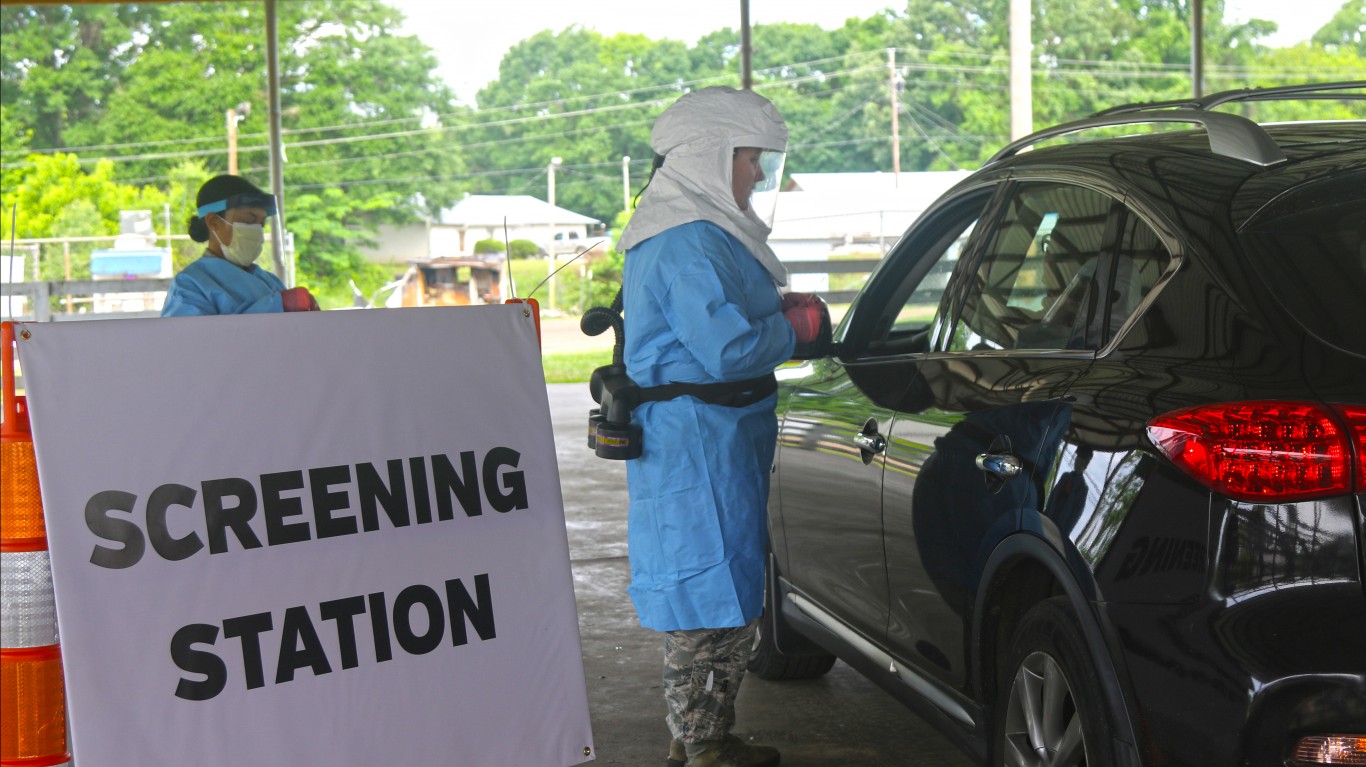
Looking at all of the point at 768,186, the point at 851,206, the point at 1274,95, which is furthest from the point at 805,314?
the point at 851,206

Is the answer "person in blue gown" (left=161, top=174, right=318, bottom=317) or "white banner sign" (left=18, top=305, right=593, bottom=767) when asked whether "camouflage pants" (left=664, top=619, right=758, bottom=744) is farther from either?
"person in blue gown" (left=161, top=174, right=318, bottom=317)

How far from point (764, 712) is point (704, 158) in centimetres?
183

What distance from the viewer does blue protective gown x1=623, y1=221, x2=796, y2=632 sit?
3738 millimetres

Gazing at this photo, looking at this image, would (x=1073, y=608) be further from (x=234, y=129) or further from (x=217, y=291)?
(x=234, y=129)

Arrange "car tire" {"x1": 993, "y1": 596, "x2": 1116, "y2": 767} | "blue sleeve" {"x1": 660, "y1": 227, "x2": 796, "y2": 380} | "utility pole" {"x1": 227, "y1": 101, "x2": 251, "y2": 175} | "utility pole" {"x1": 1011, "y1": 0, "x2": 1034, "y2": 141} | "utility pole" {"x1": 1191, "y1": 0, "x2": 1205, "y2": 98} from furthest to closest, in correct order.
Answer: "utility pole" {"x1": 227, "y1": 101, "x2": 251, "y2": 175} < "utility pole" {"x1": 1011, "y1": 0, "x2": 1034, "y2": 141} < "utility pole" {"x1": 1191, "y1": 0, "x2": 1205, "y2": 98} < "blue sleeve" {"x1": 660, "y1": 227, "x2": 796, "y2": 380} < "car tire" {"x1": 993, "y1": 596, "x2": 1116, "y2": 767}

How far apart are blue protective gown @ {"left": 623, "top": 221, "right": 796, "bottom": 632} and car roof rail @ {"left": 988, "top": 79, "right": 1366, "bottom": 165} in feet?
2.57

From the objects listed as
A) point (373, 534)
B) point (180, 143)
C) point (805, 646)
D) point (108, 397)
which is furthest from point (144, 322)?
point (180, 143)

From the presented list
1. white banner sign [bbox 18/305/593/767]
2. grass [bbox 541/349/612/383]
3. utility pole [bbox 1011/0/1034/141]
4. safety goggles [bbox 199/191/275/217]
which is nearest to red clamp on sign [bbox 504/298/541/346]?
white banner sign [bbox 18/305/593/767]

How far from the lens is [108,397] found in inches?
105

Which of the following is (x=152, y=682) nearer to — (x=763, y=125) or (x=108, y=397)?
(x=108, y=397)

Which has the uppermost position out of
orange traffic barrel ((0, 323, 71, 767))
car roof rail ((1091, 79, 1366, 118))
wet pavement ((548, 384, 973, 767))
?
car roof rail ((1091, 79, 1366, 118))

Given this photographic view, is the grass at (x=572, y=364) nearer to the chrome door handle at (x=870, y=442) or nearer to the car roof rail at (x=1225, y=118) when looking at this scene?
the chrome door handle at (x=870, y=442)

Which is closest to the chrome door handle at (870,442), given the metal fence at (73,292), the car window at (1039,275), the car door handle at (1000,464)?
the car window at (1039,275)

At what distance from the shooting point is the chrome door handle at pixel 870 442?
3.54m
